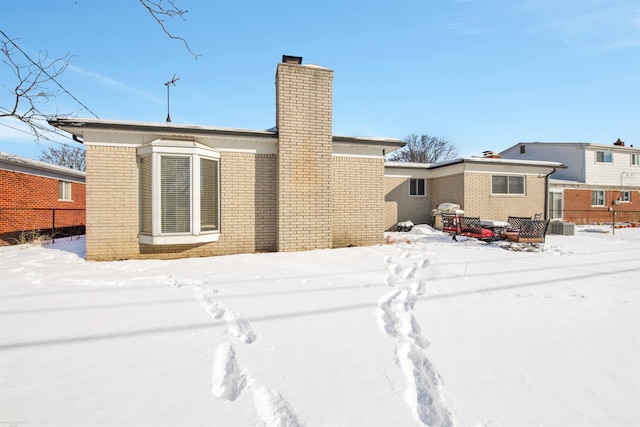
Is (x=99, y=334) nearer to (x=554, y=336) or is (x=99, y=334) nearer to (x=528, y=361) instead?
(x=528, y=361)

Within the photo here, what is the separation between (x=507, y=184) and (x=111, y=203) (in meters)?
16.4

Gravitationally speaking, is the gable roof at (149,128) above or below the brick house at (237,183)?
above

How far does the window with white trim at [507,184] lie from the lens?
14555 mm

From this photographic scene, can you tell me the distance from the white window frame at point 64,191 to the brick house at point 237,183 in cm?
965

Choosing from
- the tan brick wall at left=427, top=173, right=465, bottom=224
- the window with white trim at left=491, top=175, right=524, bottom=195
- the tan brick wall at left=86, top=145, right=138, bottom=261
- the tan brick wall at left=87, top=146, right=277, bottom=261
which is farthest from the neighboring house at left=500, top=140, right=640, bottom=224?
the tan brick wall at left=86, top=145, right=138, bottom=261

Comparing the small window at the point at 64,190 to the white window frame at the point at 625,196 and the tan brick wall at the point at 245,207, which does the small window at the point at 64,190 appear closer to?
the tan brick wall at the point at 245,207

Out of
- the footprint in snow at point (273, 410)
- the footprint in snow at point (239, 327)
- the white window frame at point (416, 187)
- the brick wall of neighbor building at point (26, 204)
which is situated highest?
the white window frame at point (416, 187)

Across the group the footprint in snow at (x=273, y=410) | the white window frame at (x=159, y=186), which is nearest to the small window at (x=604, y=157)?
the white window frame at (x=159, y=186)

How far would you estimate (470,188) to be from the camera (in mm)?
13977

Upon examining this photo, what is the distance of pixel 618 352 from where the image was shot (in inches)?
100

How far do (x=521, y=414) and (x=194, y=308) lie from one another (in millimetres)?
3238

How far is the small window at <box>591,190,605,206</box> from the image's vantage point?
777 inches

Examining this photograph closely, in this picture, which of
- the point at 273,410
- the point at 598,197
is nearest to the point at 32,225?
the point at 273,410

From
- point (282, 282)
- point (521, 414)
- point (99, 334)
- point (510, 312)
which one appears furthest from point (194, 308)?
point (510, 312)
